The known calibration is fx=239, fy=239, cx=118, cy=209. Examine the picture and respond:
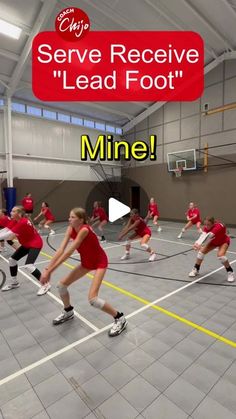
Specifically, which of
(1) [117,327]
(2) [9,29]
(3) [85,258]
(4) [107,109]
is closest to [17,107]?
(2) [9,29]

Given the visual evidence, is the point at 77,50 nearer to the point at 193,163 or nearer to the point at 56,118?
the point at 56,118

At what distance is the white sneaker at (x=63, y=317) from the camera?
404 cm

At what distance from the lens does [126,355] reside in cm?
327

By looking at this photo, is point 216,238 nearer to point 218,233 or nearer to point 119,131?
point 218,233

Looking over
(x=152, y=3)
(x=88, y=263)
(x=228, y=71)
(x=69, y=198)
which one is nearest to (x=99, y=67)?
(x=152, y=3)

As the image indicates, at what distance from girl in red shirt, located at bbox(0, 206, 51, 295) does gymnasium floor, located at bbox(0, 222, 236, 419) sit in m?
0.31

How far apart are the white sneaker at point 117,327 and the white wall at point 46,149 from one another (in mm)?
14285

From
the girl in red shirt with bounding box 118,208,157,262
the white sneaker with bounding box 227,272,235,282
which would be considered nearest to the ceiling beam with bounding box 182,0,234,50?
the girl in red shirt with bounding box 118,208,157,262

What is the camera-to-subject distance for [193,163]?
16.3m

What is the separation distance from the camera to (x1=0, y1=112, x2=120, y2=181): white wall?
1586cm

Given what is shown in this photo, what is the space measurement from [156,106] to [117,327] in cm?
1804

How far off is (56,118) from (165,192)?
9.98 meters

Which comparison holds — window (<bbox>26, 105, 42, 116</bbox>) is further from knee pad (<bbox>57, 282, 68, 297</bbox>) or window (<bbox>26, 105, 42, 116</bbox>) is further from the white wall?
knee pad (<bbox>57, 282, 68, 297</bbox>)

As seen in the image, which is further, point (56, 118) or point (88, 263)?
point (56, 118)
